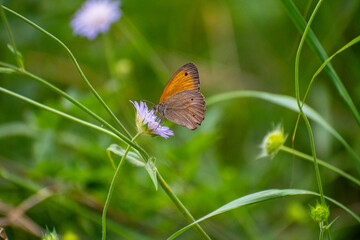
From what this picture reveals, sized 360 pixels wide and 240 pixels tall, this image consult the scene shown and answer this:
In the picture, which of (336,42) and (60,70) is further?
(60,70)

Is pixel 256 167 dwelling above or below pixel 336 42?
below

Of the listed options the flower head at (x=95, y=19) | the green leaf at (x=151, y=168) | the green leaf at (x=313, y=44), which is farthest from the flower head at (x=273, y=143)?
the flower head at (x=95, y=19)

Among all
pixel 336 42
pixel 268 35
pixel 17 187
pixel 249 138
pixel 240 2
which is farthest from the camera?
pixel 240 2

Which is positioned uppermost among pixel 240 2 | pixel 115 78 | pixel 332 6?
pixel 240 2

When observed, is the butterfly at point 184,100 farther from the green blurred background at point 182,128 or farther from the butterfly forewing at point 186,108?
the green blurred background at point 182,128

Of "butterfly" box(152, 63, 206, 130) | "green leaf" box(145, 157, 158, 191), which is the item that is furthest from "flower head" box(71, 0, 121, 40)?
"green leaf" box(145, 157, 158, 191)

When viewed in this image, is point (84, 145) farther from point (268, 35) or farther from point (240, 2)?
point (240, 2)

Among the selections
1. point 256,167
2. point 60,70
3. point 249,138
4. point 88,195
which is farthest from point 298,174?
point 60,70

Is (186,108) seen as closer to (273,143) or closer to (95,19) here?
(273,143)

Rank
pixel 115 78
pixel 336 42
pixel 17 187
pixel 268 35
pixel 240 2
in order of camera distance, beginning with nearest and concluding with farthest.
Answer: pixel 17 187
pixel 115 78
pixel 336 42
pixel 268 35
pixel 240 2
